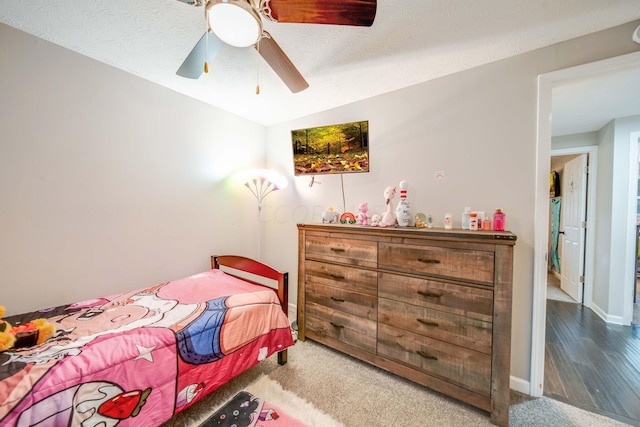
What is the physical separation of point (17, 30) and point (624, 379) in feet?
16.3

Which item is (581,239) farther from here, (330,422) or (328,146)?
(330,422)

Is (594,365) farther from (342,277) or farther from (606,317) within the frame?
(342,277)

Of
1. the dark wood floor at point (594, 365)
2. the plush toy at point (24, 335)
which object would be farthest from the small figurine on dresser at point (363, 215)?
the plush toy at point (24, 335)

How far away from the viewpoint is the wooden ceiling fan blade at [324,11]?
0.99m

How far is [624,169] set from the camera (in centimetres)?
256

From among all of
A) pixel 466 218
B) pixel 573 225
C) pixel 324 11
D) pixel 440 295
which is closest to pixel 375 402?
pixel 440 295

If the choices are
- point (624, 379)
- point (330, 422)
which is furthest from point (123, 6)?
point (624, 379)

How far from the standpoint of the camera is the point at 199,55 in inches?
55.6

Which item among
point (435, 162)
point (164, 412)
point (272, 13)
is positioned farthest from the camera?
point (435, 162)

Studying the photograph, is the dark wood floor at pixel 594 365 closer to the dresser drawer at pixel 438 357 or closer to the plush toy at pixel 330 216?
the dresser drawer at pixel 438 357

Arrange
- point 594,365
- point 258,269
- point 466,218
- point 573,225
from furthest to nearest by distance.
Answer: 1. point 573,225
2. point 258,269
3. point 594,365
4. point 466,218

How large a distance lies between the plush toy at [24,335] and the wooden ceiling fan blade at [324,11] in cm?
195

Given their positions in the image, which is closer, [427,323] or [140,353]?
[140,353]

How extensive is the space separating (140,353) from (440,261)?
178cm
